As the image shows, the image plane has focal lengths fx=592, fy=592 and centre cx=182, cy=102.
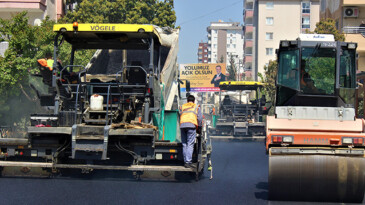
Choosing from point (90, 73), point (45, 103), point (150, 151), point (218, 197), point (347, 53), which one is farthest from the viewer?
point (90, 73)

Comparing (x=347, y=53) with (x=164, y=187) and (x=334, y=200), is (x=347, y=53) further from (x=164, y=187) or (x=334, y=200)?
(x=164, y=187)

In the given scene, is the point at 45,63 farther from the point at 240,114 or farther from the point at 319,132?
the point at 240,114

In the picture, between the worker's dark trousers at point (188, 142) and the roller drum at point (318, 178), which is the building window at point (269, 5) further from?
the roller drum at point (318, 178)

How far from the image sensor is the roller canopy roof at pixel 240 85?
23.3m

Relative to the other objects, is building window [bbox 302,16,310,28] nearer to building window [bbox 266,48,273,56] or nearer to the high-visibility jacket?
building window [bbox 266,48,273,56]

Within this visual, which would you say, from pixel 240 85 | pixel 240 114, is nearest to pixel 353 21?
pixel 240 85

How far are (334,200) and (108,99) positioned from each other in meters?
4.02

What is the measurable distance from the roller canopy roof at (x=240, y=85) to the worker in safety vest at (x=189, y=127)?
41.7ft

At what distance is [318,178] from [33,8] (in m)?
21.6

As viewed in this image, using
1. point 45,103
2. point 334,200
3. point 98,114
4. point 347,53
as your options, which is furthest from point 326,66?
point 45,103

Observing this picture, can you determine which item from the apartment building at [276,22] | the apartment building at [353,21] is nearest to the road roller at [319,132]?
the apartment building at [353,21]

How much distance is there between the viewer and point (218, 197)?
8.57 m

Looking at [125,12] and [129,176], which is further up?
[125,12]

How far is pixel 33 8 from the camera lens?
26953 mm
